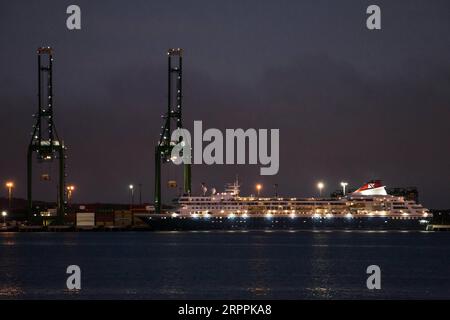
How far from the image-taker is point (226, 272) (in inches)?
2071

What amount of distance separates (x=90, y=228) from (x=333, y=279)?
3818 inches

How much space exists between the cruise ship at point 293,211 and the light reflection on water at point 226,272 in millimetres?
44784

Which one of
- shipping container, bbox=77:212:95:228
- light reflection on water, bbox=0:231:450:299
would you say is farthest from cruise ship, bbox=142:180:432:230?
light reflection on water, bbox=0:231:450:299

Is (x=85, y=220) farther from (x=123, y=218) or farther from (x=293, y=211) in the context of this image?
(x=293, y=211)

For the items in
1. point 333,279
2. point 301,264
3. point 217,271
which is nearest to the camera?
point 333,279

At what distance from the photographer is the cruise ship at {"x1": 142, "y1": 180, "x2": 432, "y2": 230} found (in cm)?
12444

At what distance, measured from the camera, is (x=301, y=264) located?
5888 centimetres

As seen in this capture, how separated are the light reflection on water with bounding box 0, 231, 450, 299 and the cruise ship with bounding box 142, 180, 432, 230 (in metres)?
44.8

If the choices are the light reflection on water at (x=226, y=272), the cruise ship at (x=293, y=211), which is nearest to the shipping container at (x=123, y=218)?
the cruise ship at (x=293, y=211)

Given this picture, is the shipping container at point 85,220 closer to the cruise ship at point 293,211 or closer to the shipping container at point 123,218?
the shipping container at point 123,218

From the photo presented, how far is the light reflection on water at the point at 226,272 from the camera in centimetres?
4166

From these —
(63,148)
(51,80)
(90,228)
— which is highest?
(51,80)
